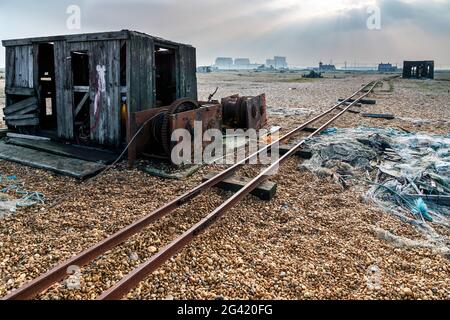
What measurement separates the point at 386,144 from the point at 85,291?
27.1 feet

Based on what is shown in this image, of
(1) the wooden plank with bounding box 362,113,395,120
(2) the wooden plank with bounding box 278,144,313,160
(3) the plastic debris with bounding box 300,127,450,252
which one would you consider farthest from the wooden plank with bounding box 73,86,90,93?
(1) the wooden plank with bounding box 362,113,395,120

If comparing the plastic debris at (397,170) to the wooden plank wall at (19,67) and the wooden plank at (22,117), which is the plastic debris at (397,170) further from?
the wooden plank wall at (19,67)

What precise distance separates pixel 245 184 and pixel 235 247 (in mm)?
1886

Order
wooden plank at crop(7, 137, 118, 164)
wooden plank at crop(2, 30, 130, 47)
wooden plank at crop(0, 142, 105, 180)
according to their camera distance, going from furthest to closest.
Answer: wooden plank at crop(2, 30, 130, 47) < wooden plank at crop(7, 137, 118, 164) < wooden plank at crop(0, 142, 105, 180)

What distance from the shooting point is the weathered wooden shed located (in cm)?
838

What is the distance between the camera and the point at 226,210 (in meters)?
5.02

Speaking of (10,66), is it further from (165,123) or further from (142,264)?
A: (142,264)

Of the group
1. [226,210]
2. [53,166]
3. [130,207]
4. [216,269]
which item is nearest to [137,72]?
[53,166]

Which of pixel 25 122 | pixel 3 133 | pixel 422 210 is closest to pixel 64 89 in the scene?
pixel 25 122

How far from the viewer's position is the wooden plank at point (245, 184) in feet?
18.9

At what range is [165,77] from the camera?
11531mm

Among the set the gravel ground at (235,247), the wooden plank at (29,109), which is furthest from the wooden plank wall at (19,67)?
the gravel ground at (235,247)

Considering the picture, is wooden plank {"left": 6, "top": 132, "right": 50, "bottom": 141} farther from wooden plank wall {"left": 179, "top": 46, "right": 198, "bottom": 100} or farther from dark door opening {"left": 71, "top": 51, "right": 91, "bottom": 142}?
wooden plank wall {"left": 179, "top": 46, "right": 198, "bottom": 100}
